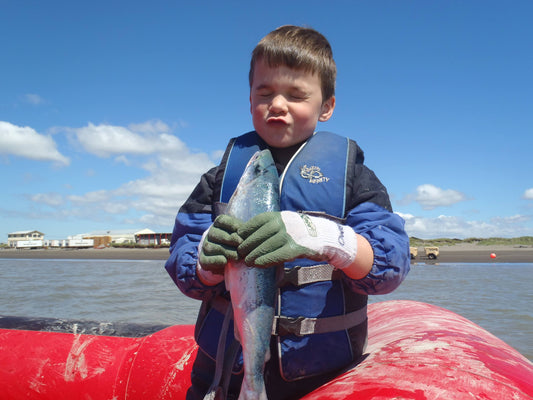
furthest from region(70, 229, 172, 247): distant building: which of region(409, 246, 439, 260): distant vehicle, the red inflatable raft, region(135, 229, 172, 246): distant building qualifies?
the red inflatable raft

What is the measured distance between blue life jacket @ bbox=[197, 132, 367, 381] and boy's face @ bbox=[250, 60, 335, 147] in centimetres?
12

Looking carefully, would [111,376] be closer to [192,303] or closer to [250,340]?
[250,340]

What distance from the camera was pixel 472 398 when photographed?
1.46m

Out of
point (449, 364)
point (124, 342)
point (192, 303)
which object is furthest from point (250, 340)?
point (192, 303)

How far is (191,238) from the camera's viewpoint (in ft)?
6.97

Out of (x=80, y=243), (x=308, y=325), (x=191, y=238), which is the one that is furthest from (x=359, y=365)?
(x=80, y=243)

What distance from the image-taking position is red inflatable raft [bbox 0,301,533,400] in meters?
1.57

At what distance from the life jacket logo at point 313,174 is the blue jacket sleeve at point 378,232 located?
0.17 metres

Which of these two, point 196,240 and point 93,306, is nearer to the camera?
point 196,240

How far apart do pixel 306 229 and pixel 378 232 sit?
434 mm

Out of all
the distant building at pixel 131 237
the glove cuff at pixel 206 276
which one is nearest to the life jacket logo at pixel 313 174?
the glove cuff at pixel 206 276

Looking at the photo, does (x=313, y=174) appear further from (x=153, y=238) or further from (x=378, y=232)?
(x=153, y=238)

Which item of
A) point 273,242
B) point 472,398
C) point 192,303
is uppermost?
point 273,242

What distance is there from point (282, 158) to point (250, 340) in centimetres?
104
